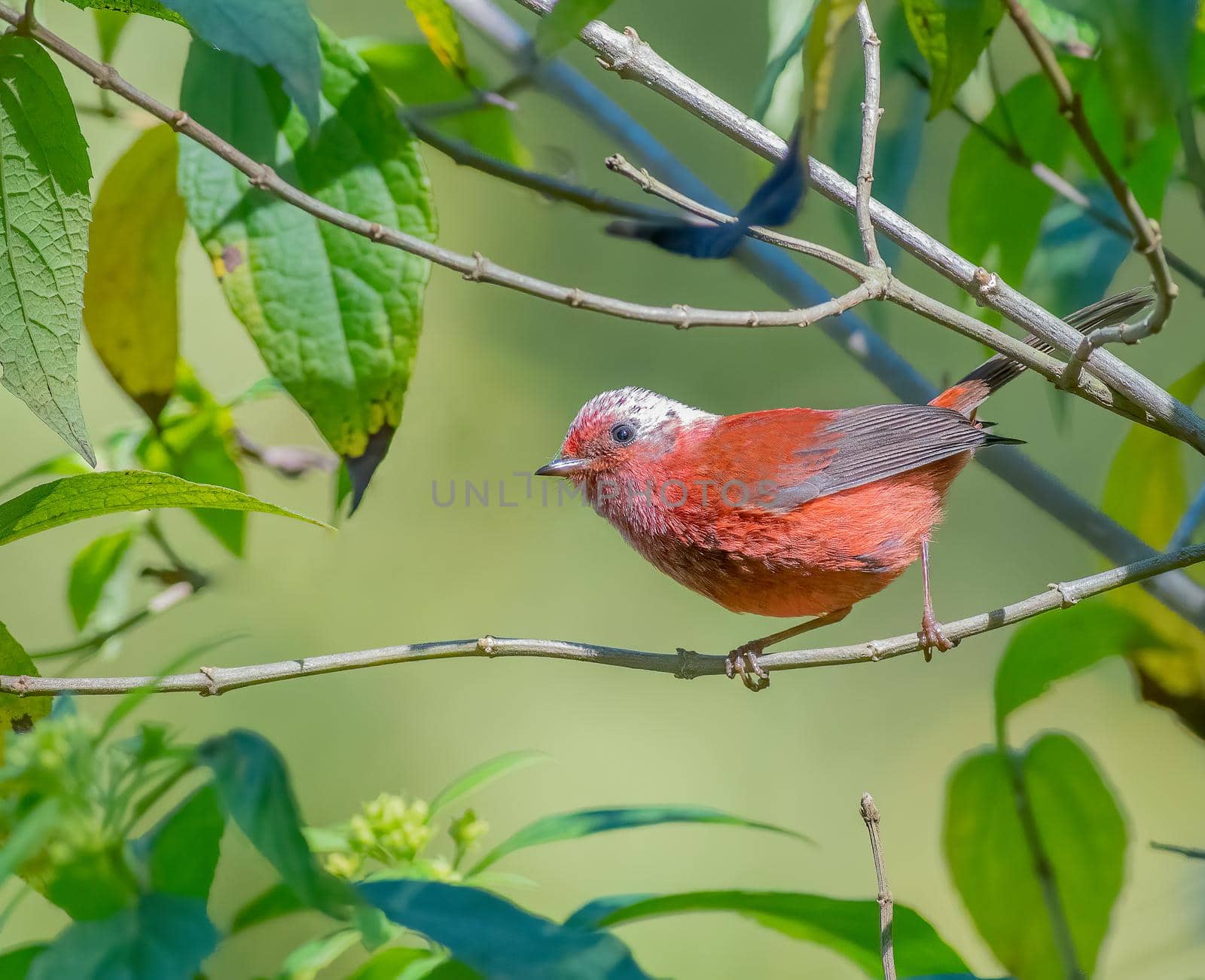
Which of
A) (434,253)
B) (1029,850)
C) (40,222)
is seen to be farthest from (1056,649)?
(40,222)

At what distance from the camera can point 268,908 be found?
1.61m

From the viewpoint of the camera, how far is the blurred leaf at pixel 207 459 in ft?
10.0

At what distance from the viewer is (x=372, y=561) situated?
20.3ft

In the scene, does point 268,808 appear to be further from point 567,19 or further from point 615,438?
point 615,438

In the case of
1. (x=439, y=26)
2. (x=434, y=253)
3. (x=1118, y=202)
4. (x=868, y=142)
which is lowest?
(x=434, y=253)

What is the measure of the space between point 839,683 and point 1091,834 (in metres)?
4.13

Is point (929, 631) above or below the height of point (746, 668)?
above

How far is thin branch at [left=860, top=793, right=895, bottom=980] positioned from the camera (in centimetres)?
154

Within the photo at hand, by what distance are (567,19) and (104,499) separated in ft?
3.19

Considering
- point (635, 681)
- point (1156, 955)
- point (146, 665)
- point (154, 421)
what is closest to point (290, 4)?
point (154, 421)

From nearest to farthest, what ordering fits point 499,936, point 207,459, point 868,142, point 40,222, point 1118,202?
point 499,936 → point 1118,202 → point 40,222 → point 868,142 → point 207,459

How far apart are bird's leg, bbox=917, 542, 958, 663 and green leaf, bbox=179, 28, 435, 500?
1209 millimetres

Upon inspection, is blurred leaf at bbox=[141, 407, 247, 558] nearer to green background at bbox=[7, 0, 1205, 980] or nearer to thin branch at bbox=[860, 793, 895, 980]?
thin branch at bbox=[860, 793, 895, 980]

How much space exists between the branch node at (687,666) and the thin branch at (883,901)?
70cm
